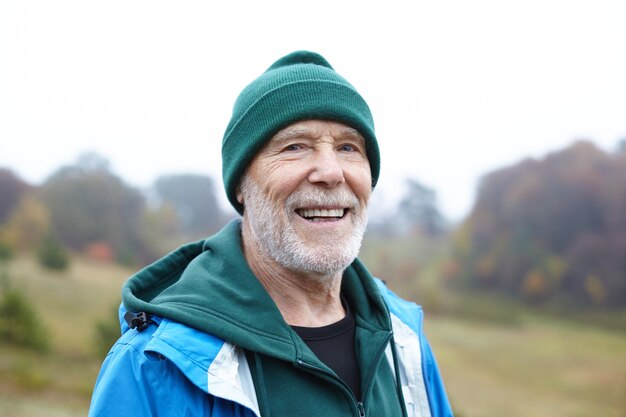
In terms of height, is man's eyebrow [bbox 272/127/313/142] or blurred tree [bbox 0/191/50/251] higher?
blurred tree [bbox 0/191/50/251]

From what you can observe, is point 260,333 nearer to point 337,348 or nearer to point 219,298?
point 219,298

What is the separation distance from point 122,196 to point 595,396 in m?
15.2

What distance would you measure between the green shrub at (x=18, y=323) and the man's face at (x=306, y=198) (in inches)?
567

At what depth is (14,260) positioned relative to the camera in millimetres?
17344

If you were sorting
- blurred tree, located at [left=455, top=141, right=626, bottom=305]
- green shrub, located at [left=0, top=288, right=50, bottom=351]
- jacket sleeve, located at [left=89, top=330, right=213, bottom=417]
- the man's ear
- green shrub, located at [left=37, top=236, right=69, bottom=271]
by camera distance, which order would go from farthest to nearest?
1. green shrub, located at [left=37, top=236, right=69, bottom=271]
2. green shrub, located at [left=0, top=288, right=50, bottom=351]
3. blurred tree, located at [left=455, top=141, right=626, bottom=305]
4. the man's ear
5. jacket sleeve, located at [left=89, top=330, right=213, bottom=417]

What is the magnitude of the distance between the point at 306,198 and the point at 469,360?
44.4 ft

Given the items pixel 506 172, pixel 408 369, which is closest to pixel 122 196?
pixel 506 172

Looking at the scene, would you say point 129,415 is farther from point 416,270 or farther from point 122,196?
point 122,196

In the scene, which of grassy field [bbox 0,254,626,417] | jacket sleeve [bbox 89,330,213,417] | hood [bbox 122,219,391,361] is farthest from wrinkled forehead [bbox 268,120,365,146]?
grassy field [bbox 0,254,626,417]

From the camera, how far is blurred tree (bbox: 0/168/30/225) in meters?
16.9

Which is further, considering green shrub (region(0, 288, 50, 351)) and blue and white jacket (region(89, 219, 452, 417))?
green shrub (region(0, 288, 50, 351))

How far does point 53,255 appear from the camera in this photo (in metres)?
16.5

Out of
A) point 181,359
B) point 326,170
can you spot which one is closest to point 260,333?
point 181,359

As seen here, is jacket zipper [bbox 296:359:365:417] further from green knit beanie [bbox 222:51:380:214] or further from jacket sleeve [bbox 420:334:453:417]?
green knit beanie [bbox 222:51:380:214]
